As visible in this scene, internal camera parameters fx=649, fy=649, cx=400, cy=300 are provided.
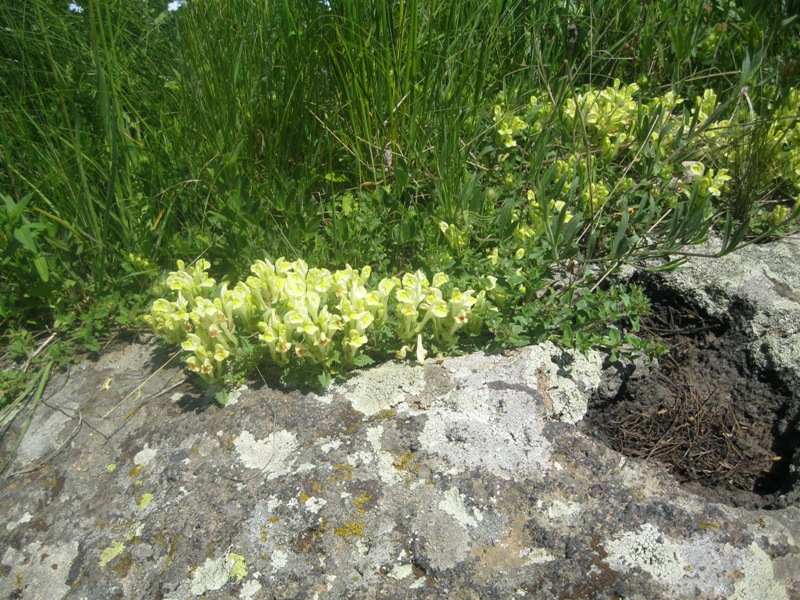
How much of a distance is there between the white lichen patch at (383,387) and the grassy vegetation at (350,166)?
0.16 m

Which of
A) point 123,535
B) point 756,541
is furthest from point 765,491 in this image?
point 123,535

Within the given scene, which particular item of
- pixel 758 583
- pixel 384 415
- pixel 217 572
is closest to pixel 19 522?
pixel 217 572

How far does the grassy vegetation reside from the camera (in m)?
2.99

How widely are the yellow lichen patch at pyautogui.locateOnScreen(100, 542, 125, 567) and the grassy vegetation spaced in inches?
34.3

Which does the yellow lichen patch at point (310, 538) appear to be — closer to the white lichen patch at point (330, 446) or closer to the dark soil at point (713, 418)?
the white lichen patch at point (330, 446)

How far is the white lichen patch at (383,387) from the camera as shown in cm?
258

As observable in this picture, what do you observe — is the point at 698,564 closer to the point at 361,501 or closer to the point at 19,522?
the point at 361,501

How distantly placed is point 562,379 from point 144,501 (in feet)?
5.40

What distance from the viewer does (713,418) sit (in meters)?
2.61

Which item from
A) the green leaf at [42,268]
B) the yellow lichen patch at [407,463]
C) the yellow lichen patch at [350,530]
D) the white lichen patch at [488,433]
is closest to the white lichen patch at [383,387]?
the white lichen patch at [488,433]

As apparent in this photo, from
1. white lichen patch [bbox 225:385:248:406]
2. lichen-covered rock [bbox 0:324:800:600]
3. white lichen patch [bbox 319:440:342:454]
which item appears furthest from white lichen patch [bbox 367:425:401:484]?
white lichen patch [bbox 225:385:248:406]

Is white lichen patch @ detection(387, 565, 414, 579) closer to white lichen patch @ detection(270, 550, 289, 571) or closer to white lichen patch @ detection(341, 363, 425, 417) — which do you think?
white lichen patch @ detection(270, 550, 289, 571)

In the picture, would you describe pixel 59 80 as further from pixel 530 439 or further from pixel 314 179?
pixel 530 439

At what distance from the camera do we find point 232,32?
3.39m
